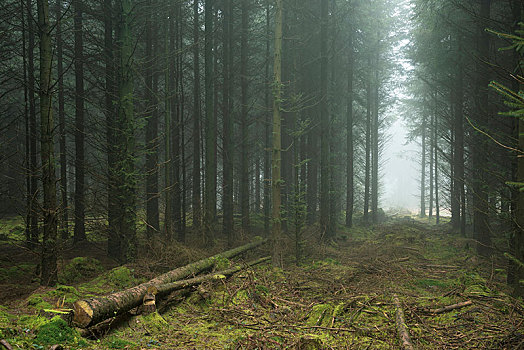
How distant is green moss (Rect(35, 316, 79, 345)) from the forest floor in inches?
0.4

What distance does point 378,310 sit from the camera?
6.50 meters

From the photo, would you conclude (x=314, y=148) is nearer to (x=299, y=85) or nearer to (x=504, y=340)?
(x=299, y=85)

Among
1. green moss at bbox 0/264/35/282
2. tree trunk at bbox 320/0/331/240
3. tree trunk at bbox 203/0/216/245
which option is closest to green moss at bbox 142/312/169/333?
green moss at bbox 0/264/35/282

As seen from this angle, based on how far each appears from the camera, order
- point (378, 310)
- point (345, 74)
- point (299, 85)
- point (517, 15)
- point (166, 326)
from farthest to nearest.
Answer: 1. point (345, 74)
2. point (299, 85)
3. point (517, 15)
4. point (378, 310)
5. point (166, 326)

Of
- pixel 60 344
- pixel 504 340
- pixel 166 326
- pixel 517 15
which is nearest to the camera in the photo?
pixel 60 344

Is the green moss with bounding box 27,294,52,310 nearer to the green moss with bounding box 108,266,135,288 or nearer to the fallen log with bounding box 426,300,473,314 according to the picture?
the green moss with bounding box 108,266,135,288

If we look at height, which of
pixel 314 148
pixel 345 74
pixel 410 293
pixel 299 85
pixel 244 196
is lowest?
pixel 410 293

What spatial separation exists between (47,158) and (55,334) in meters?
3.97

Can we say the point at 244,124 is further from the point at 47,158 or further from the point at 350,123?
the point at 47,158

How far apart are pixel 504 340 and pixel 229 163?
11.7 m

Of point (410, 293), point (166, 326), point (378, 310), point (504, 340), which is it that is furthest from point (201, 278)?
point (504, 340)

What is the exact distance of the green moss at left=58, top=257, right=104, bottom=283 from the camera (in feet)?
28.1

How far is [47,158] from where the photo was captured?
6.75 meters

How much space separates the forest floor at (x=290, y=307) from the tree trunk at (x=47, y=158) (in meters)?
0.74
